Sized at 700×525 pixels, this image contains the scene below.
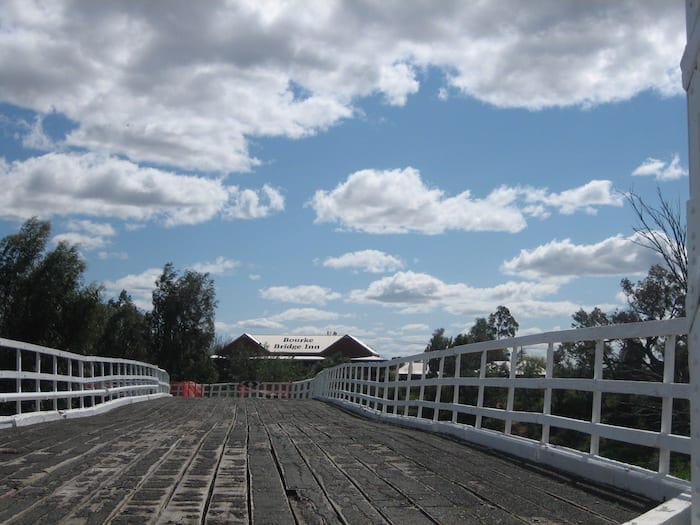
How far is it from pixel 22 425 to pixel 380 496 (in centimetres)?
787

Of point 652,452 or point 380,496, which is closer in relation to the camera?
point 380,496

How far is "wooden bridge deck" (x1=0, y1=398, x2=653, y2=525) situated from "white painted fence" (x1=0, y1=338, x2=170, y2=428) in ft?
5.58

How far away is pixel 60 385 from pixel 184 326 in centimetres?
4633

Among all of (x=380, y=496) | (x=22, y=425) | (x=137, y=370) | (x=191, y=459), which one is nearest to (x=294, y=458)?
(x=191, y=459)

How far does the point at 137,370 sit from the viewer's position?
2642 centimetres

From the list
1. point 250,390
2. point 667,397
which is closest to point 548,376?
point 667,397

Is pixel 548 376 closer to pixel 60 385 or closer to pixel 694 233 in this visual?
pixel 694 233

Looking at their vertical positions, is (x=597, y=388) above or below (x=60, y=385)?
above

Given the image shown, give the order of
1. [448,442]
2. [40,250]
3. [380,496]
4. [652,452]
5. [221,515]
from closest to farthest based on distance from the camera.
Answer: [221,515] → [380,496] → [448,442] → [652,452] → [40,250]

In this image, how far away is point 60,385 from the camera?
28188 mm

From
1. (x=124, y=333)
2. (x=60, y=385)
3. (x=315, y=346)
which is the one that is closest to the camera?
(x=60, y=385)

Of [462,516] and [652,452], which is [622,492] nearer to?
[462,516]

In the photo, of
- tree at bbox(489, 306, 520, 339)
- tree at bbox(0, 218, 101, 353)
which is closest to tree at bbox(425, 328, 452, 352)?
tree at bbox(489, 306, 520, 339)

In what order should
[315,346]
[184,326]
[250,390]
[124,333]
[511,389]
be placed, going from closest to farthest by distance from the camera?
1. [511,389]
2. [250,390]
3. [124,333]
4. [184,326]
5. [315,346]
